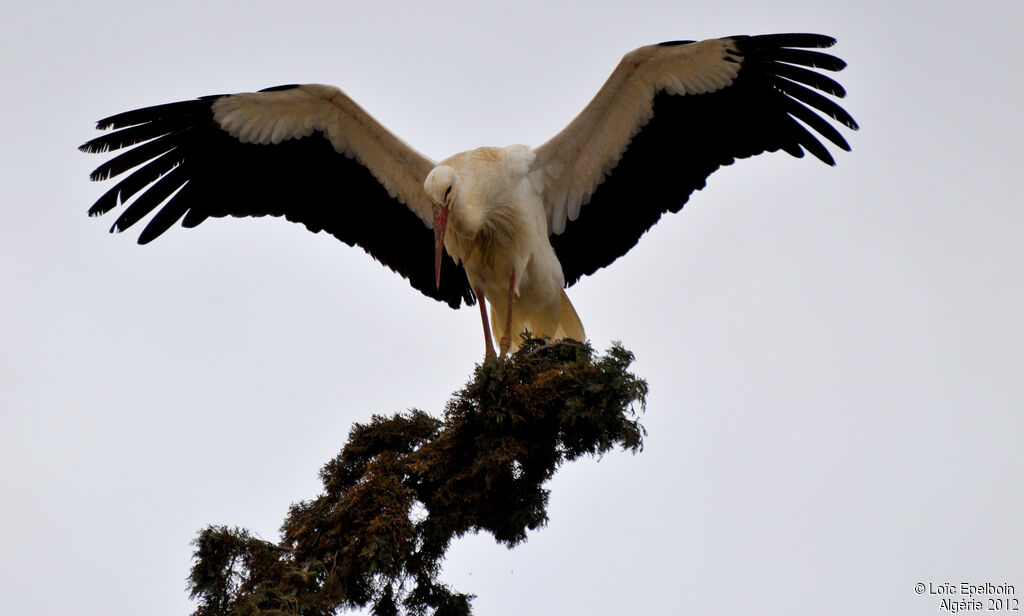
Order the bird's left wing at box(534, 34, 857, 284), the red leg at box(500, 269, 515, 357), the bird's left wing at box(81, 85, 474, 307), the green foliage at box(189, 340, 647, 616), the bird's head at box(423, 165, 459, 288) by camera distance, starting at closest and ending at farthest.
Answer: 1. the green foliage at box(189, 340, 647, 616)
2. the bird's head at box(423, 165, 459, 288)
3. the bird's left wing at box(534, 34, 857, 284)
4. the red leg at box(500, 269, 515, 357)
5. the bird's left wing at box(81, 85, 474, 307)

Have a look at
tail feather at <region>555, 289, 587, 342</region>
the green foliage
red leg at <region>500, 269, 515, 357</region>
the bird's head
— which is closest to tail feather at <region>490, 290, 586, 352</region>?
tail feather at <region>555, 289, 587, 342</region>

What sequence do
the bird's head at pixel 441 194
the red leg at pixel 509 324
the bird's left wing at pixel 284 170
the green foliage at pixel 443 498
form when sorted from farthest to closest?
the bird's left wing at pixel 284 170 < the red leg at pixel 509 324 < the bird's head at pixel 441 194 < the green foliage at pixel 443 498

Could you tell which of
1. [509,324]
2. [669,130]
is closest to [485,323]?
[509,324]

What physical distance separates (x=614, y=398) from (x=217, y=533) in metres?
1.92

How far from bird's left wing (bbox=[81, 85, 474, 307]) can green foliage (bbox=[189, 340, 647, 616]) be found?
3.21 metres

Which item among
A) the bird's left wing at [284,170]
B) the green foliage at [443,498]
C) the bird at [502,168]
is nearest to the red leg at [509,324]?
the bird at [502,168]

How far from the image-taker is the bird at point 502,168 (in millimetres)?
7219

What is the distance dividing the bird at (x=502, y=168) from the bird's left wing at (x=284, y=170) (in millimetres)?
11

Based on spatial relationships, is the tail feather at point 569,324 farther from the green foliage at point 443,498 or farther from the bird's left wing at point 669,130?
the green foliage at point 443,498

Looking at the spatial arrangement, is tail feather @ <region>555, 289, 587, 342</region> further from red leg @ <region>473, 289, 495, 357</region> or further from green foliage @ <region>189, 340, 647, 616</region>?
green foliage @ <region>189, 340, 647, 616</region>

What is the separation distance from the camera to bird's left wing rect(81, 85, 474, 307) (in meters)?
7.68

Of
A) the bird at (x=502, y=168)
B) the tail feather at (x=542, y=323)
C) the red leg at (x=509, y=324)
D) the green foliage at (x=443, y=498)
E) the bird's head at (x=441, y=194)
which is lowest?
the green foliage at (x=443, y=498)

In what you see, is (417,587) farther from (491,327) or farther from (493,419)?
(491,327)

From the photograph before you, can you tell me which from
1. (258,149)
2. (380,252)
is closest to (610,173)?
(380,252)
